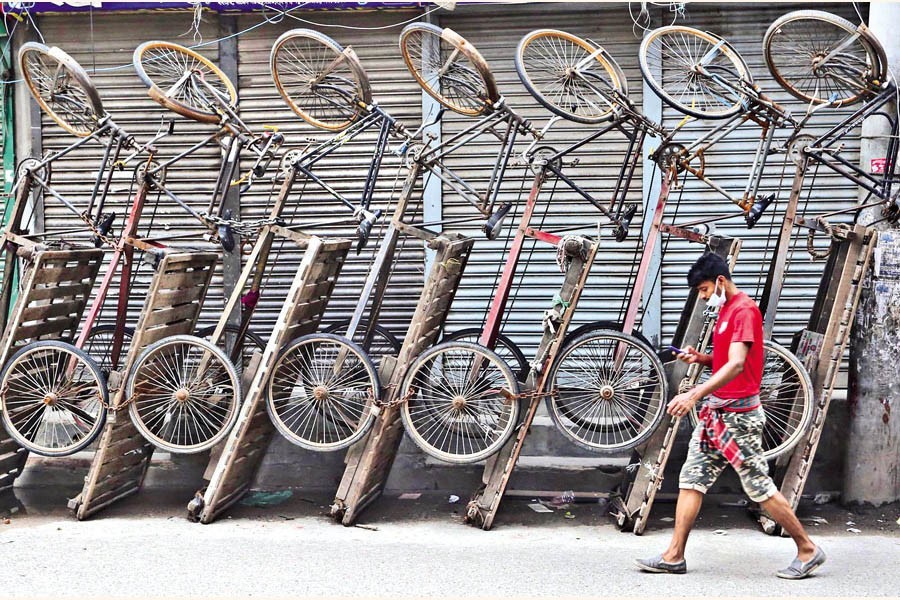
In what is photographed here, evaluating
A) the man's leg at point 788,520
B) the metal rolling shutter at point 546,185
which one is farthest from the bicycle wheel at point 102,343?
the man's leg at point 788,520

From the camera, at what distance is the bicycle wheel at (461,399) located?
706 centimetres

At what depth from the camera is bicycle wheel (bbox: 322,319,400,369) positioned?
28.0 ft

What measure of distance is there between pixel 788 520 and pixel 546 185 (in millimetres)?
4771

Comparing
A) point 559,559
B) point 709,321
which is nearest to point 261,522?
point 559,559

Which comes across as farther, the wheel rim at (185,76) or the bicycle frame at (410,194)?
the wheel rim at (185,76)

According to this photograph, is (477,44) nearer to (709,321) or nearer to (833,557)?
(709,321)

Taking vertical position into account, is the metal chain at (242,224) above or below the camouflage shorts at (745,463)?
above

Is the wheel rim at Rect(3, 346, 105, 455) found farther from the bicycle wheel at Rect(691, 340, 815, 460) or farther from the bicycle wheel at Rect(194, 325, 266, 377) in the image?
the bicycle wheel at Rect(691, 340, 815, 460)

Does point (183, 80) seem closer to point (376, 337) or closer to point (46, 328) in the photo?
point (46, 328)

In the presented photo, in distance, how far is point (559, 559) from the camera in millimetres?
6477

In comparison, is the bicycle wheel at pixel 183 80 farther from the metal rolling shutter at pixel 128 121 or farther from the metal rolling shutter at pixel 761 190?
the metal rolling shutter at pixel 761 190

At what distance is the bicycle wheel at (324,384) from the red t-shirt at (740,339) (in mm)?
2491

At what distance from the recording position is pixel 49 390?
24.5ft

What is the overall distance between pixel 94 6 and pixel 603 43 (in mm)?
5087
